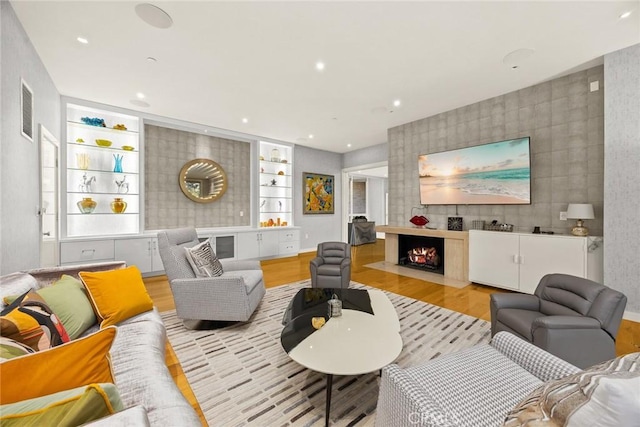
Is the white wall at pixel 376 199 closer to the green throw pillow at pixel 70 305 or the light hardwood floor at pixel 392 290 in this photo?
the light hardwood floor at pixel 392 290

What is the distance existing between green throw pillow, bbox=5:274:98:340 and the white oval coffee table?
1241mm

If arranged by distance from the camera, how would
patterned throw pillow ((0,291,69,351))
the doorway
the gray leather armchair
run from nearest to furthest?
1. patterned throw pillow ((0,291,69,351))
2. the gray leather armchair
3. the doorway

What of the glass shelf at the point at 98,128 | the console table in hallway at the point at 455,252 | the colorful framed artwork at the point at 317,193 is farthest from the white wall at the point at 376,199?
the glass shelf at the point at 98,128

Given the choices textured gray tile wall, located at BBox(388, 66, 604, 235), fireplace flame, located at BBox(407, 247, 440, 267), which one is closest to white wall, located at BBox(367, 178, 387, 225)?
fireplace flame, located at BBox(407, 247, 440, 267)

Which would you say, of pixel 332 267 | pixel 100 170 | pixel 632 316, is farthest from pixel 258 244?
pixel 632 316

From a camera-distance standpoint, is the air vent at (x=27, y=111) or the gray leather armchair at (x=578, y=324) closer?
the gray leather armchair at (x=578, y=324)

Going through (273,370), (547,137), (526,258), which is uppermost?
(547,137)

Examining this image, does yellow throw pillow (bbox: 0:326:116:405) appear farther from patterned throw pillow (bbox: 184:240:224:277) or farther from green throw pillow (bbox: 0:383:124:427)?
patterned throw pillow (bbox: 184:240:224:277)

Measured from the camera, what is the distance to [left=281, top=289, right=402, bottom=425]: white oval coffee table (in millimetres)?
1363

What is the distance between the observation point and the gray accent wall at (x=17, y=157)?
1873 mm

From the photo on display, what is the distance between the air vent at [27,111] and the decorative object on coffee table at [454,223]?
545 cm

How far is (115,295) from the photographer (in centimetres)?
181

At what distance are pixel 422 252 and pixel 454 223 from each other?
861 millimetres

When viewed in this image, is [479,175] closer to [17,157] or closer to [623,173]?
[623,173]
